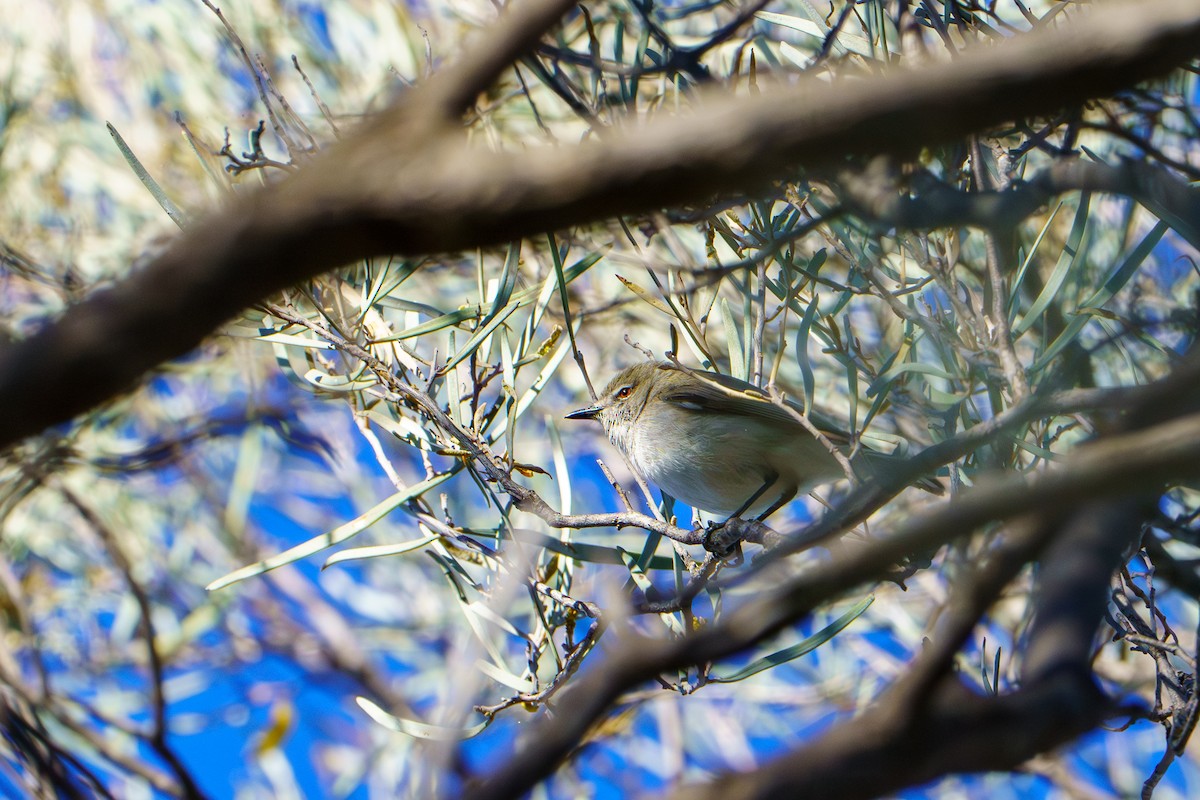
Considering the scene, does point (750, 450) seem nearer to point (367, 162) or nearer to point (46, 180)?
point (367, 162)

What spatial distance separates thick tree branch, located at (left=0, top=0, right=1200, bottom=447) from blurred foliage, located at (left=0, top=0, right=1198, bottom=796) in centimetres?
43

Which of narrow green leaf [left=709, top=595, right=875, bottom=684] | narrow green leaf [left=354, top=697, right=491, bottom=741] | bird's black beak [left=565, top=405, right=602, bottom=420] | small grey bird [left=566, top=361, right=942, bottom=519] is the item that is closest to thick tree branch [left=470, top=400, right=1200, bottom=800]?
narrow green leaf [left=709, top=595, right=875, bottom=684]

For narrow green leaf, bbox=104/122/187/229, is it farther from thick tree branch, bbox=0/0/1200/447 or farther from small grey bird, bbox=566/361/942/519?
small grey bird, bbox=566/361/942/519

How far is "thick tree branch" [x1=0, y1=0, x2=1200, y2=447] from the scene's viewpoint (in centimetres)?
79

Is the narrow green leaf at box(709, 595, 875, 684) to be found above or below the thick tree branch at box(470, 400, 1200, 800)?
above

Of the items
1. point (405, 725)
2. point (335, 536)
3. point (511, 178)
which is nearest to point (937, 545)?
point (511, 178)

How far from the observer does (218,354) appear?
190 inches

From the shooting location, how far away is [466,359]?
9.59 ft

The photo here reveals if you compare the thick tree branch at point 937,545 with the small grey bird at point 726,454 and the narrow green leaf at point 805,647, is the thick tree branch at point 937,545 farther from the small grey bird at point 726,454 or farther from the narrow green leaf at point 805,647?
the small grey bird at point 726,454

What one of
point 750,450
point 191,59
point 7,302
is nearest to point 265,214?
point 750,450

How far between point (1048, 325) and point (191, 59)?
14.3 feet


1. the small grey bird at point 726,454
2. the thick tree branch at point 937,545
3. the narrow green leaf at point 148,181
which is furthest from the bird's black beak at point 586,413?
the thick tree branch at point 937,545

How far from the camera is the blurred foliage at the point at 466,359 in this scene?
7.64 ft

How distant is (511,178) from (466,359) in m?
2.14
